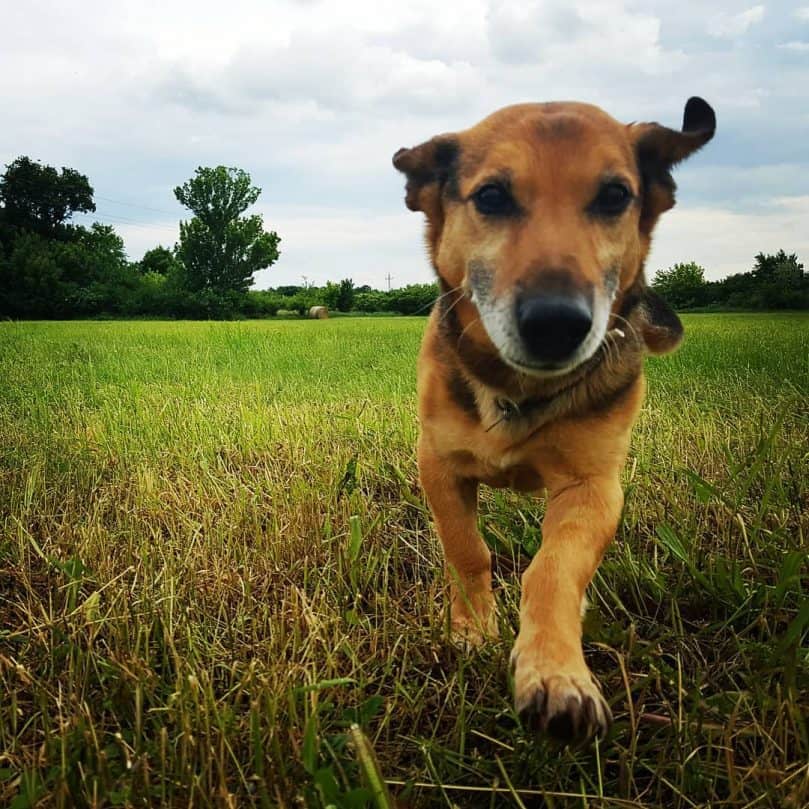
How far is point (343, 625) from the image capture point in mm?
2578

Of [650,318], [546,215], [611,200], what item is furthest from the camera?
[650,318]

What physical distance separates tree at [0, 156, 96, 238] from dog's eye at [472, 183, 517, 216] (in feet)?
43.9

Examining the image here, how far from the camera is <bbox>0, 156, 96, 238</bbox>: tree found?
13.9m

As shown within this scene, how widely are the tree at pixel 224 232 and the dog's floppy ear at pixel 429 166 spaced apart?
73.7 ft

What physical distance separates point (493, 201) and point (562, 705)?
172 centimetres

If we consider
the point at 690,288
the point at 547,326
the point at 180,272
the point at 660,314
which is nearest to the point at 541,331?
the point at 547,326

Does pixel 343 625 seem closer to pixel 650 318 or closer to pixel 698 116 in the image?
pixel 650 318

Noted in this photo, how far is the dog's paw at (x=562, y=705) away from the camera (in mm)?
1723

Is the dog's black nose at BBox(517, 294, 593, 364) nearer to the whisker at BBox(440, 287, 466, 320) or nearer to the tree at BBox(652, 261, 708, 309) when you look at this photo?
the whisker at BBox(440, 287, 466, 320)

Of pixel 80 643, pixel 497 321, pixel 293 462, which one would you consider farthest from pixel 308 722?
pixel 293 462

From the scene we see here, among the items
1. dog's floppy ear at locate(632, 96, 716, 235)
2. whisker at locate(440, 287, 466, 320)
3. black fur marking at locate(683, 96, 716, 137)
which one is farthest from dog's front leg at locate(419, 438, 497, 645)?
black fur marking at locate(683, 96, 716, 137)

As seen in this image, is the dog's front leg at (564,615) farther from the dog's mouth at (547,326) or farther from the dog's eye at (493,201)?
the dog's eye at (493,201)

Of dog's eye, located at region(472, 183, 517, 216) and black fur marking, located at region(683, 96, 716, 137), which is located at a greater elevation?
black fur marking, located at region(683, 96, 716, 137)

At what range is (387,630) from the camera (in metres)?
2.48
